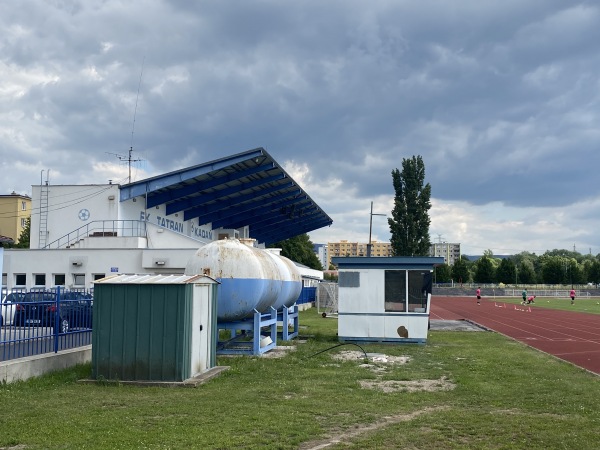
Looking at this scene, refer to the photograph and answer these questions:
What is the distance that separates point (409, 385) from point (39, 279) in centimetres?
2510

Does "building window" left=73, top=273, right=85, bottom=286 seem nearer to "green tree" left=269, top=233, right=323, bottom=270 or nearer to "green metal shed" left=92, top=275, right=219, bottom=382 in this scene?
"green metal shed" left=92, top=275, right=219, bottom=382

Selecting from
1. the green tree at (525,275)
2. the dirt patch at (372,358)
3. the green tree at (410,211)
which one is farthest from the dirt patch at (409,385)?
the green tree at (525,275)

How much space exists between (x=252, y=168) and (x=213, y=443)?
34327mm

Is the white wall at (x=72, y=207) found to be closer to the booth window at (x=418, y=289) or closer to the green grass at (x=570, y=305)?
the booth window at (x=418, y=289)

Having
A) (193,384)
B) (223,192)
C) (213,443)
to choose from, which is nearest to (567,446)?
(213,443)

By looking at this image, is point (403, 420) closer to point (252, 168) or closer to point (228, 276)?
point (228, 276)

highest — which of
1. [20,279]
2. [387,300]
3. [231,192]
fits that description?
[231,192]

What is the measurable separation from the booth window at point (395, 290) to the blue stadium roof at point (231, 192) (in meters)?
18.1

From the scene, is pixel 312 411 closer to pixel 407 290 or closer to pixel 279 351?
pixel 279 351

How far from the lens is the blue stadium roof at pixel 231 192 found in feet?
124

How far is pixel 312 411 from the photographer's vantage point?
10094 millimetres

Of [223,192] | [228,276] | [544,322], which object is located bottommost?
[544,322]

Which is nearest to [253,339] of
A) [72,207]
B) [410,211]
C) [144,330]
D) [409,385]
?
[144,330]

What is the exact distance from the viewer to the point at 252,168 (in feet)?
136
